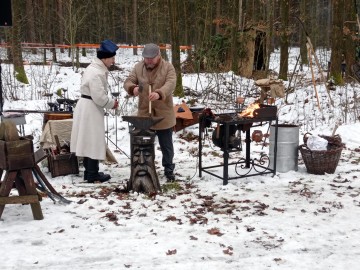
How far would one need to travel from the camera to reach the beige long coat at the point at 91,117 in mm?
6207

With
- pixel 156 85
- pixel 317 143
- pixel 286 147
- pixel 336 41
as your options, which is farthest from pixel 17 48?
pixel 317 143

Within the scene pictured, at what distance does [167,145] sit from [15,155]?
7.62ft

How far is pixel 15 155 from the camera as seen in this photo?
4977 millimetres

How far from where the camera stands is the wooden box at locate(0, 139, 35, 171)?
4.94 m

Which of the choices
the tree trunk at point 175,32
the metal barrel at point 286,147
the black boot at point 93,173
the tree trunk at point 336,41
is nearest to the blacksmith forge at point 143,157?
the black boot at point 93,173

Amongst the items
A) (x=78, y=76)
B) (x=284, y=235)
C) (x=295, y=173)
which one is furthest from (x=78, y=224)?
(x=78, y=76)

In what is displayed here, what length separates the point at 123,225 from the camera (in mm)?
4902

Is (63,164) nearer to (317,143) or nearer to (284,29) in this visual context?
(317,143)

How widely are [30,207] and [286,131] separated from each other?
3938mm

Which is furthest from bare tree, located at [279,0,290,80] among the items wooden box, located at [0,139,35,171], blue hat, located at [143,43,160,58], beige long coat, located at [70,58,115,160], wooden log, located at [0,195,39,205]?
wooden log, located at [0,195,39,205]

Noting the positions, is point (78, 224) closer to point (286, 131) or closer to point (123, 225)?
point (123, 225)

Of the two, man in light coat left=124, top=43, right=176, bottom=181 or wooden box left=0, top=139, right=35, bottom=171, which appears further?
man in light coat left=124, top=43, right=176, bottom=181

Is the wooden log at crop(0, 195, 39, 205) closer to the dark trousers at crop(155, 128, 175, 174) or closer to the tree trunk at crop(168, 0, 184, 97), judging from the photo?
the dark trousers at crop(155, 128, 175, 174)

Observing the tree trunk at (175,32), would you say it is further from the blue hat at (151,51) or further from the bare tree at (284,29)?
the blue hat at (151,51)
